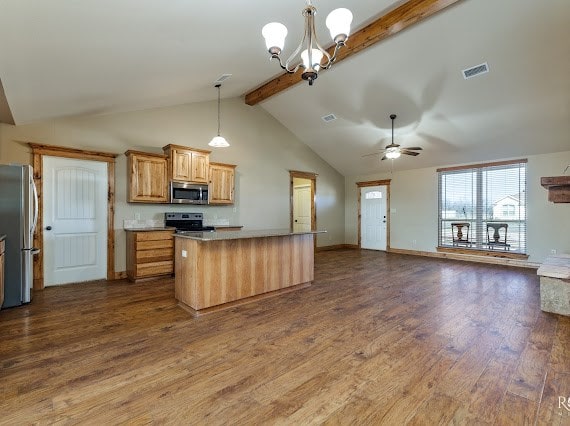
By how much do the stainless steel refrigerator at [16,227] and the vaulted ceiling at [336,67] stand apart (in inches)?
34.8

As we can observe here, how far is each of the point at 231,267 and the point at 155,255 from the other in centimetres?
207

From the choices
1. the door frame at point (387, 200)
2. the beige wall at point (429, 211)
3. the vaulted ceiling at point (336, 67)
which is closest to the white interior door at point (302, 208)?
the beige wall at point (429, 211)

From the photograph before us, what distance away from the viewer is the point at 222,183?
607 cm

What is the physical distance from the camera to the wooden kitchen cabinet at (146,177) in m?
4.94

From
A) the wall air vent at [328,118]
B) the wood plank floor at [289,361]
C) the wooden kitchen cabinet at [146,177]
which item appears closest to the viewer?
the wood plank floor at [289,361]

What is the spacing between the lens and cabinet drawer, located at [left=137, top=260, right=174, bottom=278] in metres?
4.71

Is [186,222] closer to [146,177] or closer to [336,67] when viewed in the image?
[146,177]

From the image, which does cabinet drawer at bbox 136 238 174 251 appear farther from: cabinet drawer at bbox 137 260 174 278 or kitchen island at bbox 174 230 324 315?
kitchen island at bbox 174 230 324 315

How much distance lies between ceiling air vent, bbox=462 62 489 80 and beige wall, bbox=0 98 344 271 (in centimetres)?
423

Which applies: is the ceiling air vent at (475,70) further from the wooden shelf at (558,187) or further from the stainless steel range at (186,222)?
the stainless steel range at (186,222)

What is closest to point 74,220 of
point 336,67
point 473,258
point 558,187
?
point 336,67

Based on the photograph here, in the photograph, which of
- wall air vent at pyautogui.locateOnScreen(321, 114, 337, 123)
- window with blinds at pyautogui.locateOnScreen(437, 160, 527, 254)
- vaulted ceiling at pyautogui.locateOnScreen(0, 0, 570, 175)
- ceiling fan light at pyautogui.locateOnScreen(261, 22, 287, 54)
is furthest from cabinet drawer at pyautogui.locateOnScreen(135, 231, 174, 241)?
window with blinds at pyautogui.locateOnScreen(437, 160, 527, 254)

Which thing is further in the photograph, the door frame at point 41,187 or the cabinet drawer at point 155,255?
the cabinet drawer at point 155,255

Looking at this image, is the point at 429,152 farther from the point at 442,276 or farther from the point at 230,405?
the point at 230,405
